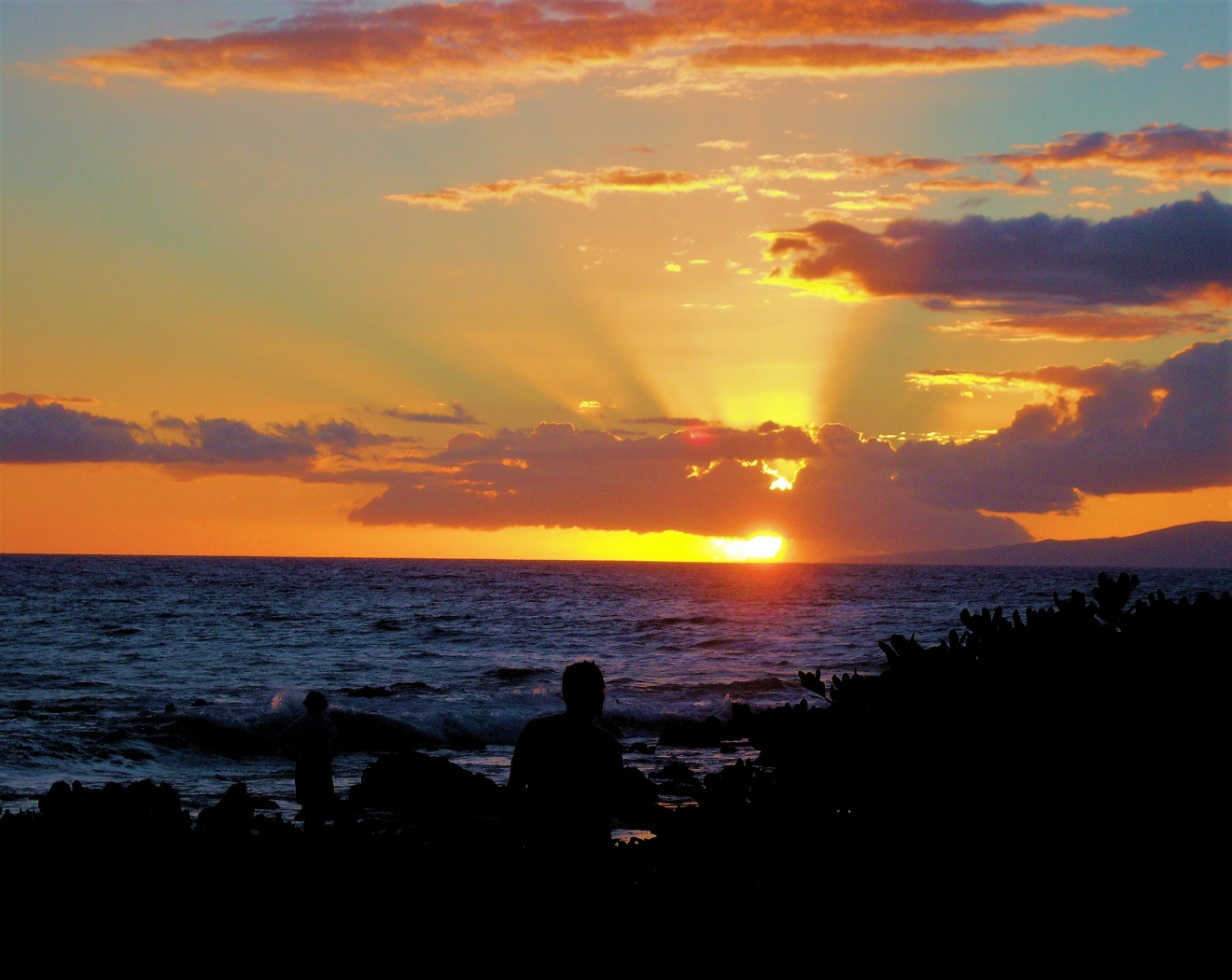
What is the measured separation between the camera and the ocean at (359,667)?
2195 centimetres

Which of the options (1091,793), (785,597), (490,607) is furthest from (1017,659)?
(785,597)

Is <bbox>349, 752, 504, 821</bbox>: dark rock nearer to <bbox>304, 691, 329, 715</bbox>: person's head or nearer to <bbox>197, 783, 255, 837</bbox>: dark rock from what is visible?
<bbox>304, 691, 329, 715</bbox>: person's head

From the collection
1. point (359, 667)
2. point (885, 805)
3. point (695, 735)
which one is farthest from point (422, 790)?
point (359, 667)

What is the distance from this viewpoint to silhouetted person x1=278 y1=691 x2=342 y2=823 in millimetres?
12758

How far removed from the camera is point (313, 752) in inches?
504

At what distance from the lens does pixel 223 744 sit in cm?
2317

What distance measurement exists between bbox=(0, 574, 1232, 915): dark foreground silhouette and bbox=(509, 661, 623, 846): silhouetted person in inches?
0.5

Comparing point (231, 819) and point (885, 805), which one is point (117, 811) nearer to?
point (231, 819)

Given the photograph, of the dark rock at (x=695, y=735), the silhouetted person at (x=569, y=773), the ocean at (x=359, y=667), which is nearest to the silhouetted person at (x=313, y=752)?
the ocean at (x=359, y=667)

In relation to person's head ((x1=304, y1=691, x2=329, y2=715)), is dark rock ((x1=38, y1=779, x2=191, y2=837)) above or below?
above

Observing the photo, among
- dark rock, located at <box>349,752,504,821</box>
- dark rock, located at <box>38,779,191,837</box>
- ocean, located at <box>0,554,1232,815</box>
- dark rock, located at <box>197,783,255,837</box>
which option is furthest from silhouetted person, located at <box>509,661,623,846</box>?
dark rock, located at <box>349,752,504,821</box>

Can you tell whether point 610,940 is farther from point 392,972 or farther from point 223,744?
point 223,744

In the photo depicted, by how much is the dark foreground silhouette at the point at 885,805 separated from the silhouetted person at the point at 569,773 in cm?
1

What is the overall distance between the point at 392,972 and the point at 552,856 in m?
0.88
